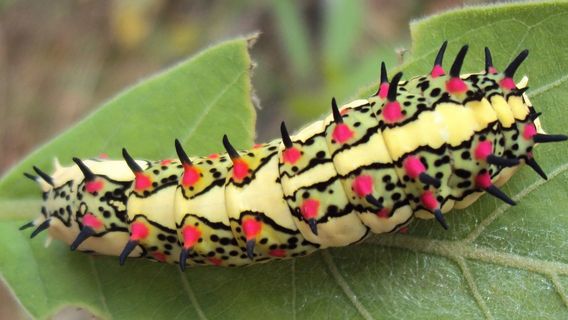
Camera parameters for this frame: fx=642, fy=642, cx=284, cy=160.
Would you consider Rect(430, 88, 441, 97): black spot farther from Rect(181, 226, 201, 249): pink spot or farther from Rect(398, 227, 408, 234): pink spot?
Rect(181, 226, 201, 249): pink spot

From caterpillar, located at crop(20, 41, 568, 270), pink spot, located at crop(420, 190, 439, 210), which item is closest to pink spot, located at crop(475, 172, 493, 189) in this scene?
caterpillar, located at crop(20, 41, 568, 270)

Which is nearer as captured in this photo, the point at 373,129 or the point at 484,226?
the point at 373,129

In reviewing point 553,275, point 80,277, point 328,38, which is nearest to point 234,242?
point 80,277

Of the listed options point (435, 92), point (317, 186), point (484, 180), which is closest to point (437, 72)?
point (435, 92)

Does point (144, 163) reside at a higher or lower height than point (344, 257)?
higher

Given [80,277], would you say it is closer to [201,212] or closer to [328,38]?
[201,212]

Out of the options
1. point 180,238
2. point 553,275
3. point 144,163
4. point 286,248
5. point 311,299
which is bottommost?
point 553,275

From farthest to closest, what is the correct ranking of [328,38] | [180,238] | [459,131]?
1. [328,38]
2. [180,238]
3. [459,131]

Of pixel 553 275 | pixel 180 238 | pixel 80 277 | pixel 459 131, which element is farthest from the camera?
pixel 80 277
